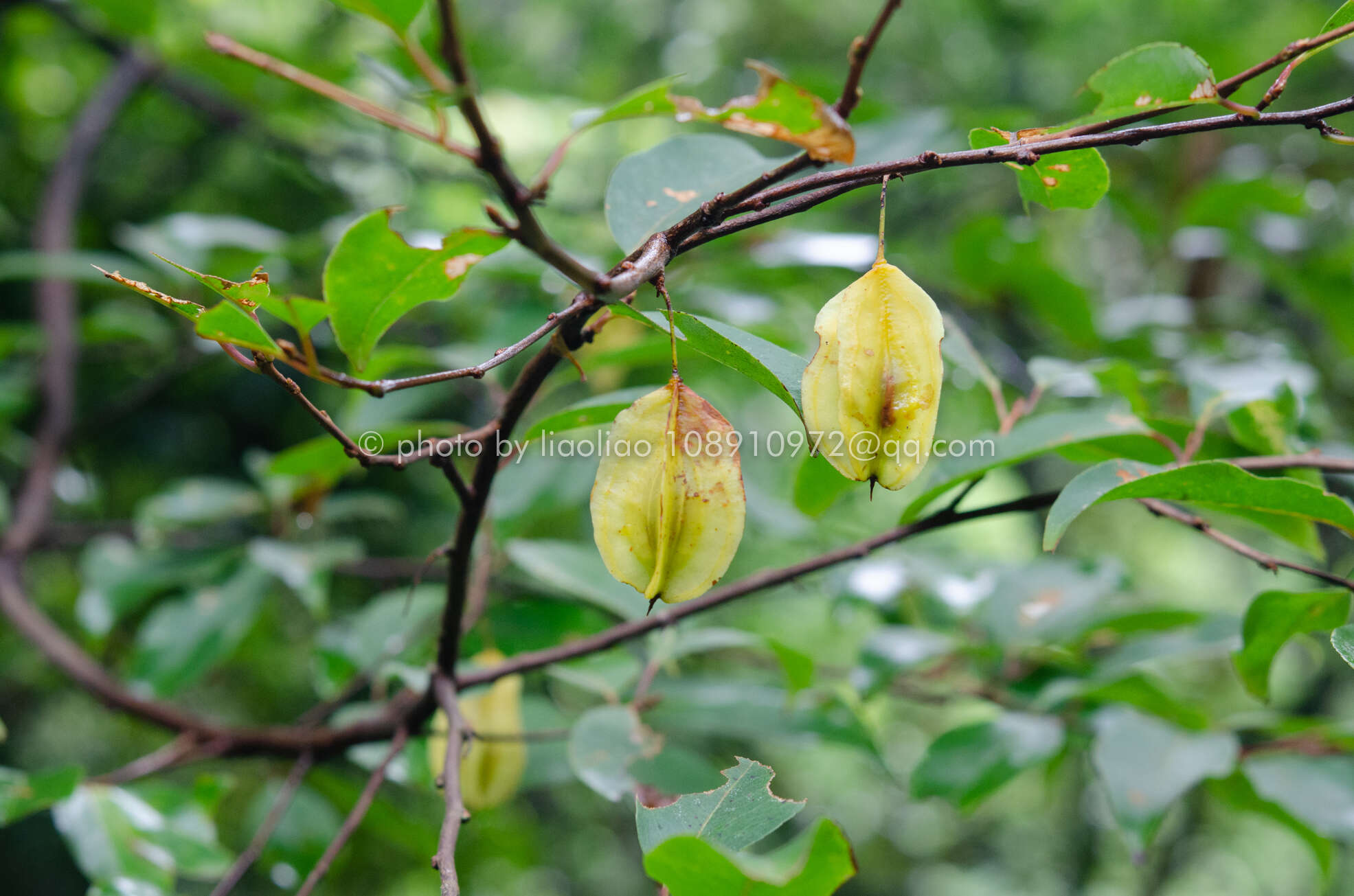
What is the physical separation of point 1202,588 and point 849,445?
3761 mm

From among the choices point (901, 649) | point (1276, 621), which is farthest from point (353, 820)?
point (1276, 621)

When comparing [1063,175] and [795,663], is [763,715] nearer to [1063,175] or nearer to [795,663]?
[795,663]

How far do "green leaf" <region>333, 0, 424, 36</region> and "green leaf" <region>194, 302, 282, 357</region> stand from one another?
13 centimetres

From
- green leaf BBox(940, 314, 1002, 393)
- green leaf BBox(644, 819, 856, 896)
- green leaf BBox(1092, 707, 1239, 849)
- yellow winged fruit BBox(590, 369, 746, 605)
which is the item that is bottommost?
green leaf BBox(1092, 707, 1239, 849)

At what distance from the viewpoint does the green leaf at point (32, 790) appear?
0.62 meters

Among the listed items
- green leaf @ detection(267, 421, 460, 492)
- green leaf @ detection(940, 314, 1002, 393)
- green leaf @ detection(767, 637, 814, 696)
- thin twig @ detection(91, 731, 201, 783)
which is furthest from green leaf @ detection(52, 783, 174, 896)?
green leaf @ detection(940, 314, 1002, 393)

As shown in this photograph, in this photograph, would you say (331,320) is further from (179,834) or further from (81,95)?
(81,95)

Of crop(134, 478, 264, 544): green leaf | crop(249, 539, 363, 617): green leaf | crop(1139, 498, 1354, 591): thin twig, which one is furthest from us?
crop(134, 478, 264, 544): green leaf

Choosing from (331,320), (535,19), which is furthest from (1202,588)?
(331,320)

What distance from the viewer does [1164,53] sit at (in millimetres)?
399

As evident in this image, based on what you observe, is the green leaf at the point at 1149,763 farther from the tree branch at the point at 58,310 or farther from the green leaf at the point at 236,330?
the tree branch at the point at 58,310

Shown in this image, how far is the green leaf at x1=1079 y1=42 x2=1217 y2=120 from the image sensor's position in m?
0.39

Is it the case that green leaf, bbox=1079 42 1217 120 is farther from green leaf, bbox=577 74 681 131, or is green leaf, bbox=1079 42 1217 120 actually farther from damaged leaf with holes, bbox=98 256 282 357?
→ damaged leaf with holes, bbox=98 256 282 357

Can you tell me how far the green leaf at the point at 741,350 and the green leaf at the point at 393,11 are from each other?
5.5 inches
